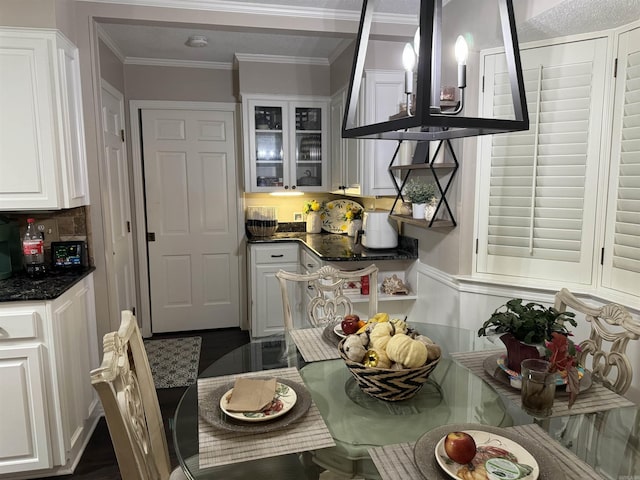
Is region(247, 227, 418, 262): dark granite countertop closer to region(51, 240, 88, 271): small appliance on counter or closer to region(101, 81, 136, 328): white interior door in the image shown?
region(101, 81, 136, 328): white interior door

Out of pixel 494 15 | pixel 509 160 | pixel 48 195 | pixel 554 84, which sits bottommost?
pixel 48 195

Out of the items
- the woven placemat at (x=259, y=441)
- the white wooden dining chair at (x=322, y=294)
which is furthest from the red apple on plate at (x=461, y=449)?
the white wooden dining chair at (x=322, y=294)

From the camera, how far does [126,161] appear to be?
13.1 feet

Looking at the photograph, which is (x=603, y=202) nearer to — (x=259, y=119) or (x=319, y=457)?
(x=319, y=457)

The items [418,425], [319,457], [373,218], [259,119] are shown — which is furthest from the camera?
[259,119]

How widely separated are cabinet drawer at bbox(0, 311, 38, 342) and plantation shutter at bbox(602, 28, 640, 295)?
8.86 feet

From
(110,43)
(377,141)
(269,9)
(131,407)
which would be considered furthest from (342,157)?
(131,407)

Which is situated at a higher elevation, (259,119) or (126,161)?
→ (259,119)

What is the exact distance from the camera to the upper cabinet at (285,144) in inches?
156

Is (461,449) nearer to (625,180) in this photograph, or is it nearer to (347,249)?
(625,180)

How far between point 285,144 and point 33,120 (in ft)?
7.02

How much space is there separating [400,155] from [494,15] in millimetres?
1012

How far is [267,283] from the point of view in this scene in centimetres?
392

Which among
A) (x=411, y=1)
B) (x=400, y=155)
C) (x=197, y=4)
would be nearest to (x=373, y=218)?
(x=400, y=155)
